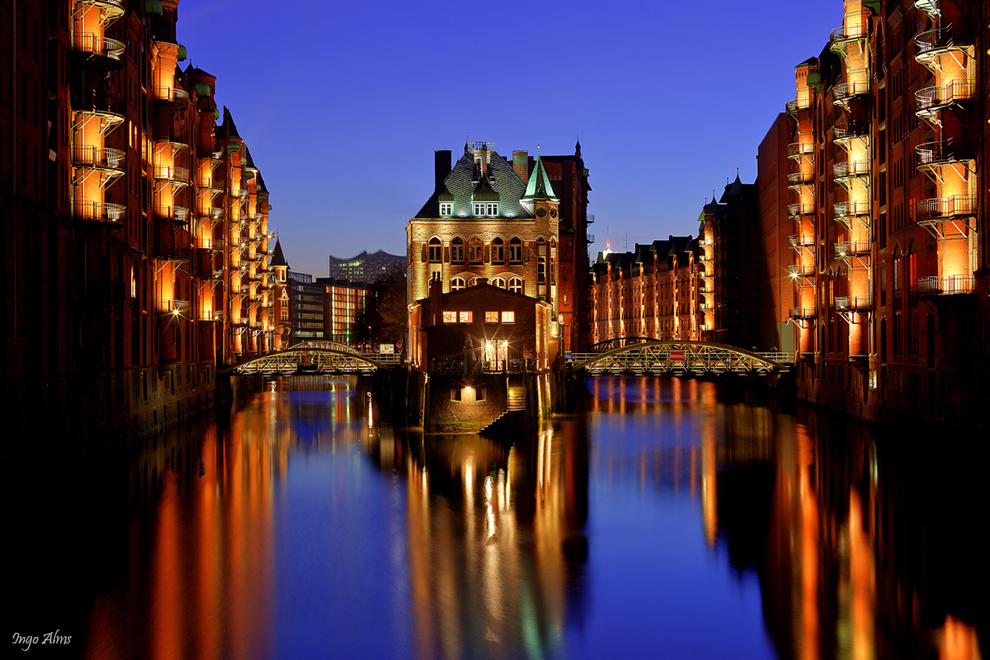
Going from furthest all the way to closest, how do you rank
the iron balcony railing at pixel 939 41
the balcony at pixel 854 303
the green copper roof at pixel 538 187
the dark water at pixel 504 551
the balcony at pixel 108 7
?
the green copper roof at pixel 538 187 → the balcony at pixel 854 303 → the iron balcony railing at pixel 939 41 → the balcony at pixel 108 7 → the dark water at pixel 504 551

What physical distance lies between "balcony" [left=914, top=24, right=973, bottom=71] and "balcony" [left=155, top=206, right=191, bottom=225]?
37.7 m

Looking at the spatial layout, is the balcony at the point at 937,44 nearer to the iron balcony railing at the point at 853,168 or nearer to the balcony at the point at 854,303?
the iron balcony railing at the point at 853,168

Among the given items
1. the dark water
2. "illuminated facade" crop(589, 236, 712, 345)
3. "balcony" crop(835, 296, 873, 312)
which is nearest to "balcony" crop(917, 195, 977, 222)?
the dark water

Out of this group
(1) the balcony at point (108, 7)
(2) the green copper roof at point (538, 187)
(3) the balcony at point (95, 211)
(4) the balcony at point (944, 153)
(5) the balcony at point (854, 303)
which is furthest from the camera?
(2) the green copper roof at point (538, 187)

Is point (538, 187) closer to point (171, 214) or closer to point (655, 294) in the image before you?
point (171, 214)

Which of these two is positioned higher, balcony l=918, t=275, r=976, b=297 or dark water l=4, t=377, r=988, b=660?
balcony l=918, t=275, r=976, b=297

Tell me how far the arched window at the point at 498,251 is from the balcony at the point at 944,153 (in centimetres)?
3588

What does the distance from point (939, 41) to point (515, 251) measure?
38.0 m

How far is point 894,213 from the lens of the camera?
4459 cm

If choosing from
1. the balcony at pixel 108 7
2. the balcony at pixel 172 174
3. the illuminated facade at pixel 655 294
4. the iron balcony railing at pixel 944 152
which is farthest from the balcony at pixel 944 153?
the illuminated facade at pixel 655 294

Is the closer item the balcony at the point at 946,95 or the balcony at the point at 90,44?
the balcony at the point at 90,44

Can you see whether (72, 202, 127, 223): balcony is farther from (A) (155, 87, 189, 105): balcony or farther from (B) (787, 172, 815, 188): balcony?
(B) (787, 172, 815, 188): balcony

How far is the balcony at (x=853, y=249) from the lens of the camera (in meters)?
49.0

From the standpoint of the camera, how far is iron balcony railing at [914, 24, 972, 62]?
3522 centimetres
